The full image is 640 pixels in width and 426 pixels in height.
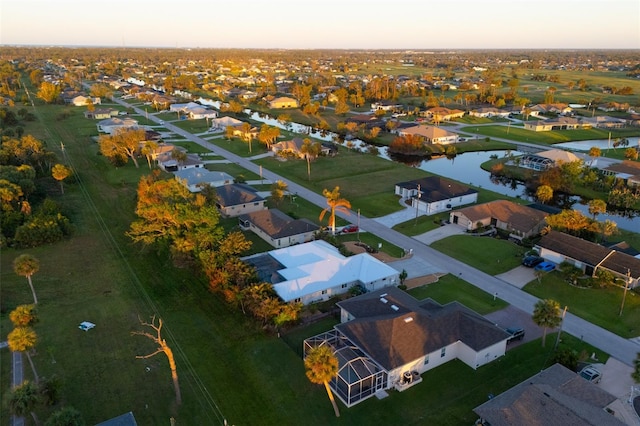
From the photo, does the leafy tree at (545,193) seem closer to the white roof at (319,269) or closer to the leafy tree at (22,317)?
the white roof at (319,269)

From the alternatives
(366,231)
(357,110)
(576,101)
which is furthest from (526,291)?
(576,101)

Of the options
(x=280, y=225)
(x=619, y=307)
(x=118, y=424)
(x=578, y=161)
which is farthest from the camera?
(x=578, y=161)

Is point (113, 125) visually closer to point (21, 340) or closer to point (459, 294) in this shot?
point (21, 340)

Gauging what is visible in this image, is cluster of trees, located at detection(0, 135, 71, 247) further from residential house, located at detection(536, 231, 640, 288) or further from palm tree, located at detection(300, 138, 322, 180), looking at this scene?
residential house, located at detection(536, 231, 640, 288)

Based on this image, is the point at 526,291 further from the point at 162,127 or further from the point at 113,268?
the point at 162,127

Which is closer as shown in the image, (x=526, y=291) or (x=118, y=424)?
(x=118, y=424)

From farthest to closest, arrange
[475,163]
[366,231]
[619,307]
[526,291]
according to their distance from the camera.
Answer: [475,163] < [366,231] < [526,291] < [619,307]
